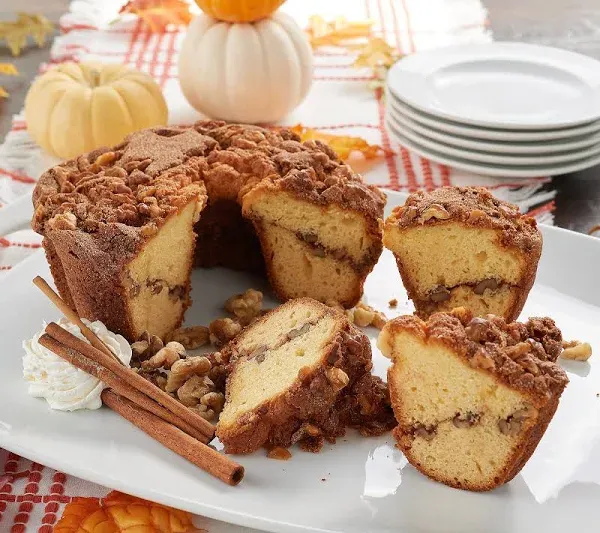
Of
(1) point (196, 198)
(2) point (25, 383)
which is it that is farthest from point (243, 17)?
(2) point (25, 383)

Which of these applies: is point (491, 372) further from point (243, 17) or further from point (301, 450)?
point (243, 17)

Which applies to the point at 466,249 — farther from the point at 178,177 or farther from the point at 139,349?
the point at 139,349

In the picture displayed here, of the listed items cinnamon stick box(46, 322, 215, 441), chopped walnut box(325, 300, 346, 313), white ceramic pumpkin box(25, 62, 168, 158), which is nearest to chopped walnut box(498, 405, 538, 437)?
cinnamon stick box(46, 322, 215, 441)

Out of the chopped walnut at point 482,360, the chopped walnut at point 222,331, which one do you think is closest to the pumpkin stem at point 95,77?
the chopped walnut at point 222,331

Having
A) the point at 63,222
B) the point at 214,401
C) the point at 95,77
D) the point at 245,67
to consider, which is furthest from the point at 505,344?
the point at 95,77

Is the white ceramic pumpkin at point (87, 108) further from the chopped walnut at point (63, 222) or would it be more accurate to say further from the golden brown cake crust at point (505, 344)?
the golden brown cake crust at point (505, 344)
